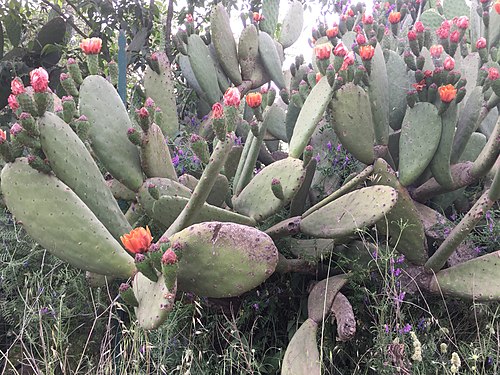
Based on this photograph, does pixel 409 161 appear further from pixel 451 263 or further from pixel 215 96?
pixel 215 96

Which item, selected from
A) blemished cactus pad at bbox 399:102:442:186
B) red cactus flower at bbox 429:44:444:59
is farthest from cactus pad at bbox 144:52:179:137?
red cactus flower at bbox 429:44:444:59

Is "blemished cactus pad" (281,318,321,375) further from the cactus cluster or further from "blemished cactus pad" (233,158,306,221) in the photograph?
"blemished cactus pad" (233,158,306,221)

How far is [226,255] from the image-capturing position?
68.9 inches

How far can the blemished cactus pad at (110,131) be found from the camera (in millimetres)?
2166

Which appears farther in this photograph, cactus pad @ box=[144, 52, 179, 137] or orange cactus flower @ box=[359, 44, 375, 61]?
cactus pad @ box=[144, 52, 179, 137]

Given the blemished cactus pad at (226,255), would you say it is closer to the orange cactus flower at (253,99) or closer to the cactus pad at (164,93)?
the orange cactus flower at (253,99)

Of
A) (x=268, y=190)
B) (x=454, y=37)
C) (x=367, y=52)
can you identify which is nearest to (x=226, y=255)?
(x=268, y=190)

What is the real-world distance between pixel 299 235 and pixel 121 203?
2.72ft

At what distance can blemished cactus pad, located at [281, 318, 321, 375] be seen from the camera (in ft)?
6.06

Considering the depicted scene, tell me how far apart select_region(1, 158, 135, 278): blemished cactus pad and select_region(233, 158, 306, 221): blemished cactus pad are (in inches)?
21.5

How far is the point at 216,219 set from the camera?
6.75 feet

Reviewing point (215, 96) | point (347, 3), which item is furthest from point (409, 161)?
point (347, 3)

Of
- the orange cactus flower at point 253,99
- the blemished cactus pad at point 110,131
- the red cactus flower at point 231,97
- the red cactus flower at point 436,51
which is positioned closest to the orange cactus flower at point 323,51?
the orange cactus flower at point 253,99

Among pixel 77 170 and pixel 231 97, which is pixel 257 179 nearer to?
pixel 231 97
